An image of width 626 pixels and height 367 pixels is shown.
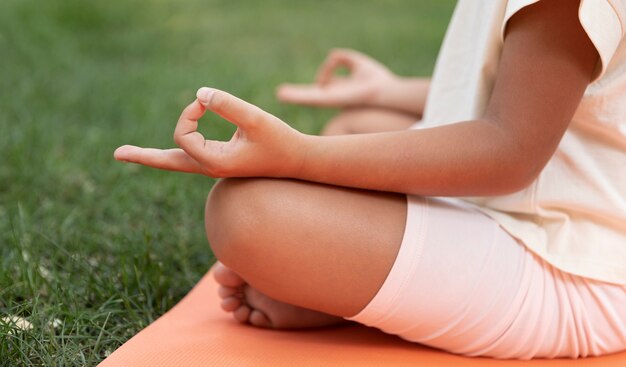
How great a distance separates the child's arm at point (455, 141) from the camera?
1070 mm

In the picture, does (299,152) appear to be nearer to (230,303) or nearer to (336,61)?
(230,303)

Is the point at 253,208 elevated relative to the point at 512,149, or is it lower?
lower

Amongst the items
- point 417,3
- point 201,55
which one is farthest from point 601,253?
point 417,3

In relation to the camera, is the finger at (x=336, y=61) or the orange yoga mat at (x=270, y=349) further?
the finger at (x=336, y=61)

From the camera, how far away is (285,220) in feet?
3.65

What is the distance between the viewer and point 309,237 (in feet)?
3.66

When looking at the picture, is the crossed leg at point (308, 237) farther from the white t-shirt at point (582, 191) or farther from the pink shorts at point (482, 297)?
the white t-shirt at point (582, 191)

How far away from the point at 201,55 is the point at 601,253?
265 cm

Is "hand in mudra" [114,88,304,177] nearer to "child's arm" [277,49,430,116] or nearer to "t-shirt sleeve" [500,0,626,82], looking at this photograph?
"t-shirt sleeve" [500,0,626,82]

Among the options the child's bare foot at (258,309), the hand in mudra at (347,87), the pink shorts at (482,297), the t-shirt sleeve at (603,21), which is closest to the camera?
the t-shirt sleeve at (603,21)

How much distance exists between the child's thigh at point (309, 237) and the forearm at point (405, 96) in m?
0.74

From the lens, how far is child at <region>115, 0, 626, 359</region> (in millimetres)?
1084

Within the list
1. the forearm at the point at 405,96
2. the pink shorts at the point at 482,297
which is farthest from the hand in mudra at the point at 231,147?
the forearm at the point at 405,96

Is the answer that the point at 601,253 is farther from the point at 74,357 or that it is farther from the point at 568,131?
the point at 74,357
